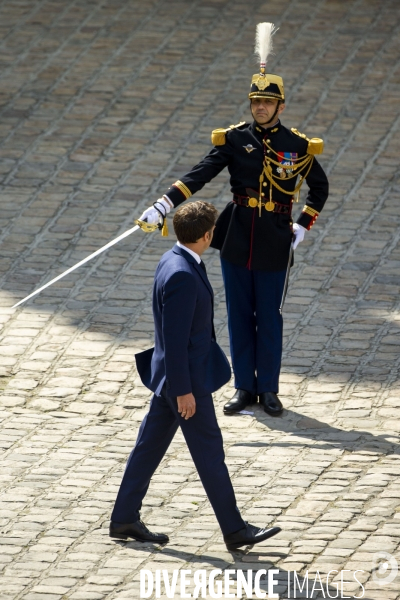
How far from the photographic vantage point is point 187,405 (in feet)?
15.7

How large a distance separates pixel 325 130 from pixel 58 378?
4.40 m

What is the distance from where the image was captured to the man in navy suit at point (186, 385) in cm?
479

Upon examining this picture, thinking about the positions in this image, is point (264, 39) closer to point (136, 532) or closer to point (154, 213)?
point (154, 213)

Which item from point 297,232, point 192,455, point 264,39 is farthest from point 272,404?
point 264,39

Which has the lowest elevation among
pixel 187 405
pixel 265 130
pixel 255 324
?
pixel 255 324

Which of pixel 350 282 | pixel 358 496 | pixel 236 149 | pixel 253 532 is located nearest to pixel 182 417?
pixel 253 532

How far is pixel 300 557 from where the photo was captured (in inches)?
193

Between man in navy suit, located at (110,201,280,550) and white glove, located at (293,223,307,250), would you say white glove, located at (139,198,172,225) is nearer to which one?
white glove, located at (293,223,307,250)

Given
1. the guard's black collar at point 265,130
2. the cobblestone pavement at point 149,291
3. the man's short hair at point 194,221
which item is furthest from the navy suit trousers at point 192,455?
the guard's black collar at point 265,130

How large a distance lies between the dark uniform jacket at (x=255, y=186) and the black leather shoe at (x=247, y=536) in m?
1.99

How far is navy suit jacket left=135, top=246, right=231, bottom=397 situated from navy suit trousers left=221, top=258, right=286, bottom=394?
1.55 m

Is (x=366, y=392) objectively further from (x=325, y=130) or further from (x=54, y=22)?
(x=54, y=22)

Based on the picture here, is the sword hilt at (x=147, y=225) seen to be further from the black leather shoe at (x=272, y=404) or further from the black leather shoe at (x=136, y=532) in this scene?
the black leather shoe at (x=136, y=532)

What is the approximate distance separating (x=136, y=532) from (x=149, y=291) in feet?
10.7
